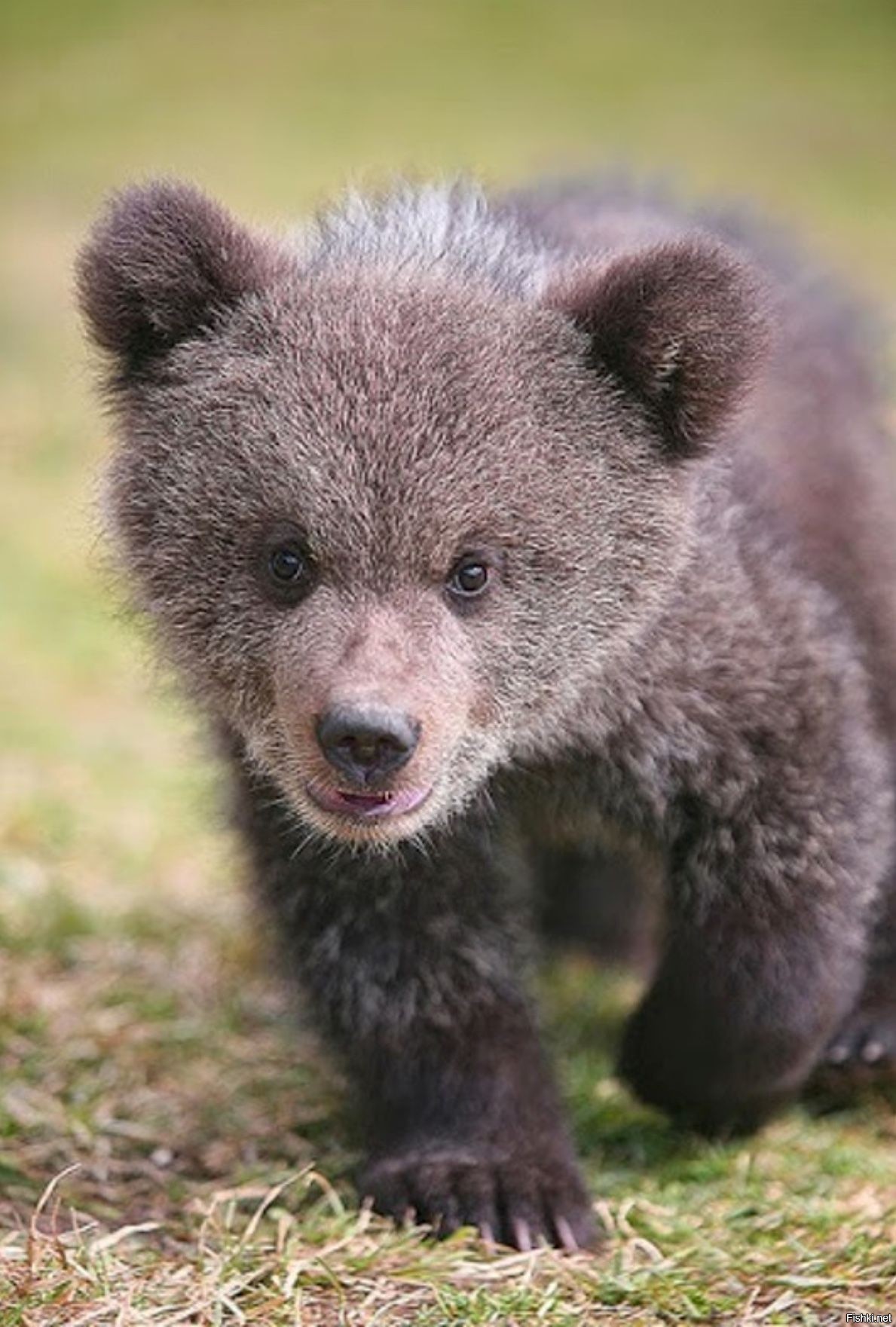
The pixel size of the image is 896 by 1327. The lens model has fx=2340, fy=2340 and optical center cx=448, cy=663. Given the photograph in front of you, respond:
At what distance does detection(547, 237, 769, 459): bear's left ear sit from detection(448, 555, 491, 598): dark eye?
1.90 feet

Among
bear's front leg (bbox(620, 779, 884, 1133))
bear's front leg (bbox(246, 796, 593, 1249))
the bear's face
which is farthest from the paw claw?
the bear's face

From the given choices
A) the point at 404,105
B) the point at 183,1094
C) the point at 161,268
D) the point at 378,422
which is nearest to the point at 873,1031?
the point at 183,1094

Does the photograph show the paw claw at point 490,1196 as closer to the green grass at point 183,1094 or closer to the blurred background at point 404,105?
the green grass at point 183,1094

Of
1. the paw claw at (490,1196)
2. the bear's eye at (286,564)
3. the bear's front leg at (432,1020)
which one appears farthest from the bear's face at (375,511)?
the paw claw at (490,1196)

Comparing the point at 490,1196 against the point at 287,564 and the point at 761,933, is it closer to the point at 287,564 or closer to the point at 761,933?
the point at 761,933

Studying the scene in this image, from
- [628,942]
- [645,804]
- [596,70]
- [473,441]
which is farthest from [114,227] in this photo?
[596,70]

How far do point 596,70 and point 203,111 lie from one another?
12.8 feet

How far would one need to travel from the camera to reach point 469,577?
16.2ft

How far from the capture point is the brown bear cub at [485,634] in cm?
489

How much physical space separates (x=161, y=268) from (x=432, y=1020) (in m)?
1.86

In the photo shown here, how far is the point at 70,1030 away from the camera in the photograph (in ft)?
21.7

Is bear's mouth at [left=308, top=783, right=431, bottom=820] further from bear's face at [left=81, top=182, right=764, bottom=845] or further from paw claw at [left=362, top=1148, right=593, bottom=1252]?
paw claw at [left=362, top=1148, right=593, bottom=1252]

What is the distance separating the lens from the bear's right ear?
5.14 meters

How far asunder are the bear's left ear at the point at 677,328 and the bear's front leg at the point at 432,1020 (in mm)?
1128
